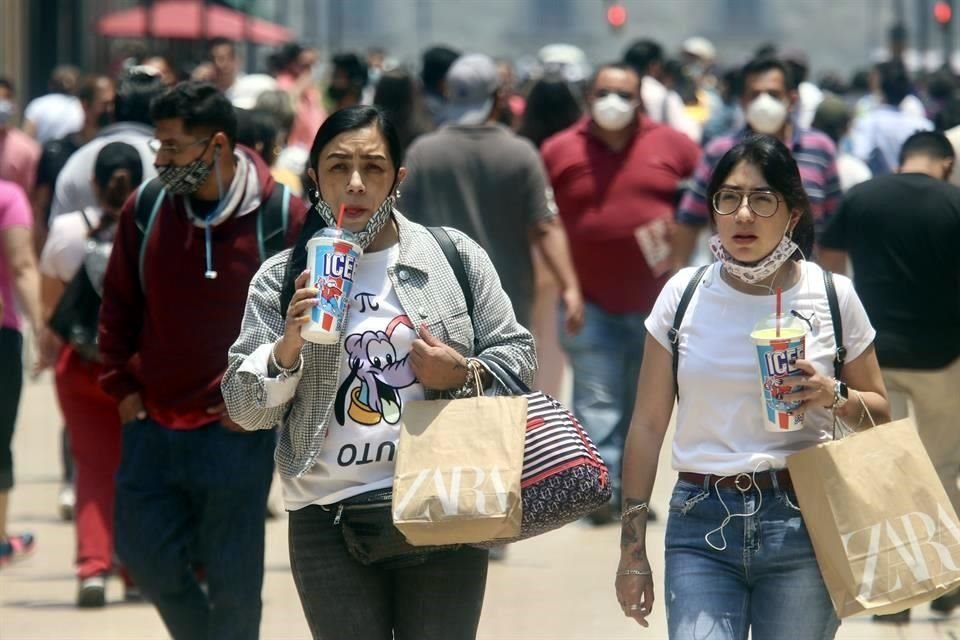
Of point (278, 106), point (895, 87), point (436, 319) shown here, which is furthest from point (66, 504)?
point (895, 87)

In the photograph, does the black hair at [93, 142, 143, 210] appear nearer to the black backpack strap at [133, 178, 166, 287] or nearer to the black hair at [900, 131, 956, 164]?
the black backpack strap at [133, 178, 166, 287]

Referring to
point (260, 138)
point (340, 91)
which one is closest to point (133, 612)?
point (260, 138)

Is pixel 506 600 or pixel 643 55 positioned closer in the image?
pixel 506 600

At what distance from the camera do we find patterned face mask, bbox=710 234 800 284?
14.3ft

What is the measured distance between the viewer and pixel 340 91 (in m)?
11.9

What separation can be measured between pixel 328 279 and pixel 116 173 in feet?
11.6

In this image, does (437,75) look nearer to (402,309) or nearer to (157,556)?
(157,556)

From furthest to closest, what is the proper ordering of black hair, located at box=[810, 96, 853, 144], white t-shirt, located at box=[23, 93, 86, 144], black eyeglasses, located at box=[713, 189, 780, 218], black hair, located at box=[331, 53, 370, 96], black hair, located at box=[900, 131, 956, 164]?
white t-shirt, located at box=[23, 93, 86, 144], black hair, located at box=[810, 96, 853, 144], black hair, located at box=[331, 53, 370, 96], black hair, located at box=[900, 131, 956, 164], black eyeglasses, located at box=[713, 189, 780, 218]

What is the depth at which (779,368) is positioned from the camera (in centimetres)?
415

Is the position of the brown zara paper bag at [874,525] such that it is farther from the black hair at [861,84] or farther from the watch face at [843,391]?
the black hair at [861,84]

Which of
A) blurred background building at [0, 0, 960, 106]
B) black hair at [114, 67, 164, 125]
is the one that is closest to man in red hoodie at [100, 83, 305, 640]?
black hair at [114, 67, 164, 125]

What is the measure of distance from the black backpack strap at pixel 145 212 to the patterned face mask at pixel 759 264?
1.90 m

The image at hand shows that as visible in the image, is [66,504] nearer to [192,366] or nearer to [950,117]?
[192,366]

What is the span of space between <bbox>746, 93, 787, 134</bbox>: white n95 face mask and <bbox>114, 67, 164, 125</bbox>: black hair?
8.16 ft
